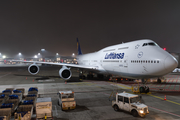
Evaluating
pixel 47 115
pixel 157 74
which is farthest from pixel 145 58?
pixel 47 115

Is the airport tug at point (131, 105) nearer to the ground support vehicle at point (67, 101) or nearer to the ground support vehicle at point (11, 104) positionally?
the ground support vehicle at point (67, 101)

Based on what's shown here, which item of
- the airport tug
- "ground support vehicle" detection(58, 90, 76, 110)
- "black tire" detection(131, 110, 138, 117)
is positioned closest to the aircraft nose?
the airport tug

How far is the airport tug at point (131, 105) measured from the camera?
9.28 m

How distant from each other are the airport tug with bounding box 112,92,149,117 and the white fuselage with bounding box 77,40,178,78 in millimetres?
4917

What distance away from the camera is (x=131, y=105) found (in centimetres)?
992

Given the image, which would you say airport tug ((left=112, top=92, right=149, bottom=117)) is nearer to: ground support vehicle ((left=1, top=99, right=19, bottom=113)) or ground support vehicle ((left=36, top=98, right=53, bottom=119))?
ground support vehicle ((left=36, top=98, right=53, bottom=119))

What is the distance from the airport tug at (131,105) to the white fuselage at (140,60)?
492 centimetres

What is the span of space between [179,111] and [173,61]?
4565 mm

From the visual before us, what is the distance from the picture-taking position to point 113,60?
63.2ft

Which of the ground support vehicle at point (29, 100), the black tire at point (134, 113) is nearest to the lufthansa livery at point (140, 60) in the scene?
the black tire at point (134, 113)

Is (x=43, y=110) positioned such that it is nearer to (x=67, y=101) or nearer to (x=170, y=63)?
(x=67, y=101)

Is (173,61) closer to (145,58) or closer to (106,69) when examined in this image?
(145,58)

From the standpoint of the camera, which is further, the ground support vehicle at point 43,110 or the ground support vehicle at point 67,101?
the ground support vehicle at point 67,101

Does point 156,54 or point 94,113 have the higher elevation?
point 156,54
